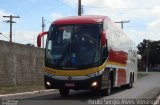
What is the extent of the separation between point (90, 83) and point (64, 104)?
2.74 metres

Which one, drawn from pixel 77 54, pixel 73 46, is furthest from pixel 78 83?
pixel 73 46

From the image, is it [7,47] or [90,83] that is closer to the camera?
[90,83]

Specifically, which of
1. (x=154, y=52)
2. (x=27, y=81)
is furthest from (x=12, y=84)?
(x=154, y=52)

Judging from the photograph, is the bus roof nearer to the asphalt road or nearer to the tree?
the asphalt road

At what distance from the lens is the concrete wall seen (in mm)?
31906

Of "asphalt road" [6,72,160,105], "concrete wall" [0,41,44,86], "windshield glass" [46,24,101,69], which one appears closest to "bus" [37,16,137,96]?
"windshield glass" [46,24,101,69]

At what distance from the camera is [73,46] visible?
817 inches

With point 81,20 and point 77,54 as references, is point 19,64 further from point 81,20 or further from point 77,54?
point 77,54

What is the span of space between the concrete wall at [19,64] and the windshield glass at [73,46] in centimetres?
1049

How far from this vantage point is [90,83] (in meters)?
20.4

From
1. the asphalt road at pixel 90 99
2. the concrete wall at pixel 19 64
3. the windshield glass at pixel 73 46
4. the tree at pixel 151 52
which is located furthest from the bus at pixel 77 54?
the tree at pixel 151 52

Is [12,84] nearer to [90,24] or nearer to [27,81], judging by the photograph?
[27,81]

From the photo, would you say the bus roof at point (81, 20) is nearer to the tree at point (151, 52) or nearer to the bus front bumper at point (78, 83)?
the bus front bumper at point (78, 83)

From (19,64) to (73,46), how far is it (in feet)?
48.3
